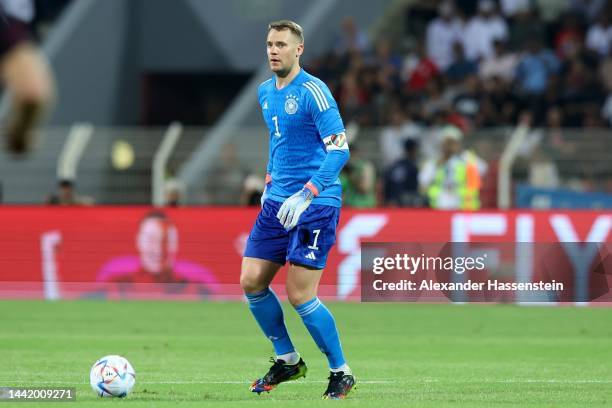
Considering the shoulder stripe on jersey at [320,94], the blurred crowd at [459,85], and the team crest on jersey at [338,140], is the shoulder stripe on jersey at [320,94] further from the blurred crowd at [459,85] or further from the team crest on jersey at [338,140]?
the blurred crowd at [459,85]

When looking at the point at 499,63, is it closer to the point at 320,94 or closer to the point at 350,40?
the point at 350,40

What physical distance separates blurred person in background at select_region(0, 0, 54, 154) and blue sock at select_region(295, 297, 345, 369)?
3477mm

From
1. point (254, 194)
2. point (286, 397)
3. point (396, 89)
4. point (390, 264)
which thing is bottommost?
point (286, 397)

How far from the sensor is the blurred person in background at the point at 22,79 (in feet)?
19.6

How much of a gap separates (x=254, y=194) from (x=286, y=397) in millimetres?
11325

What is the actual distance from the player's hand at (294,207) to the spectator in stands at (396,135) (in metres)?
12.2

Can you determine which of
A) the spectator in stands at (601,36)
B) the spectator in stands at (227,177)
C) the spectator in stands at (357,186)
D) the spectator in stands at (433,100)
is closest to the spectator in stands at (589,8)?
the spectator in stands at (601,36)

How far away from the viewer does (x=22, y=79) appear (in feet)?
19.8

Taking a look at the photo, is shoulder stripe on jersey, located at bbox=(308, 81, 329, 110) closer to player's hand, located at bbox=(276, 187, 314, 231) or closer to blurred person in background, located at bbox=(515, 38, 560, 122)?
player's hand, located at bbox=(276, 187, 314, 231)

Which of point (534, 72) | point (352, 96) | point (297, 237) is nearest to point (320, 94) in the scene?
point (297, 237)

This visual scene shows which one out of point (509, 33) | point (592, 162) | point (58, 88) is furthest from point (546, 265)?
point (58, 88)

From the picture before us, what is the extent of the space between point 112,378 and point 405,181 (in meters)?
12.3

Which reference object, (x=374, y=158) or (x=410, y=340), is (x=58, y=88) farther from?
(x=410, y=340)

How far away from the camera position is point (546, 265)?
18.1 meters
